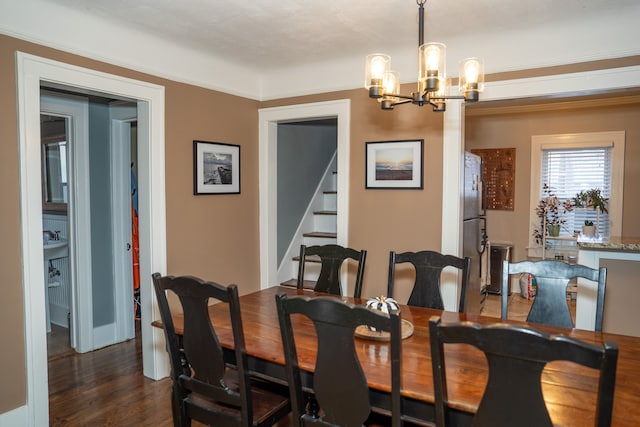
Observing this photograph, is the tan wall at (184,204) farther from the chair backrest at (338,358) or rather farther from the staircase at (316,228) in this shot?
the chair backrest at (338,358)

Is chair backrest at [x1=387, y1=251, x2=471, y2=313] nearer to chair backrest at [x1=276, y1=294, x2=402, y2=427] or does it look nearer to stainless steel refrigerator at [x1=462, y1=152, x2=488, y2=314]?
stainless steel refrigerator at [x1=462, y1=152, x2=488, y2=314]

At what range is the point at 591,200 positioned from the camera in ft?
18.0

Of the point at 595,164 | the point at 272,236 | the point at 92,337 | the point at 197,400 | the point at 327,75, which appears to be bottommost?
the point at 92,337

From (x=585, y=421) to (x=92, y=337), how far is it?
381 cm

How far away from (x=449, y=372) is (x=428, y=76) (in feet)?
4.22

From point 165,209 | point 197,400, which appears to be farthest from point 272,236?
point 197,400

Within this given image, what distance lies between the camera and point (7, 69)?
240 centimetres

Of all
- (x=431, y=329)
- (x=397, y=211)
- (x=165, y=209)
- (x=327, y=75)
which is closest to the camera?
(x=431, y=329)

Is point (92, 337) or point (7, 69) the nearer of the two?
Answer: point (7, 69)

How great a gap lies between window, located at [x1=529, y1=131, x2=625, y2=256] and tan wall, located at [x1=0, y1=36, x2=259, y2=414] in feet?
12.8

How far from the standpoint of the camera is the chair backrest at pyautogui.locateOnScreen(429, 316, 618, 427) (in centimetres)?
111

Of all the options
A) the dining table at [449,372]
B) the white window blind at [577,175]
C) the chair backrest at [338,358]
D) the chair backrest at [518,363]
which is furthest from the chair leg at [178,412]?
the white window blind at [577,175]

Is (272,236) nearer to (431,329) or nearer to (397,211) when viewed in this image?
(397,211)

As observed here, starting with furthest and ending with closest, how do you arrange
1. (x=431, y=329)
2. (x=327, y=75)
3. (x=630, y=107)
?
1. (x=630, y=107)
2. (x=327, y=75)
3. (x=431, y=329)
